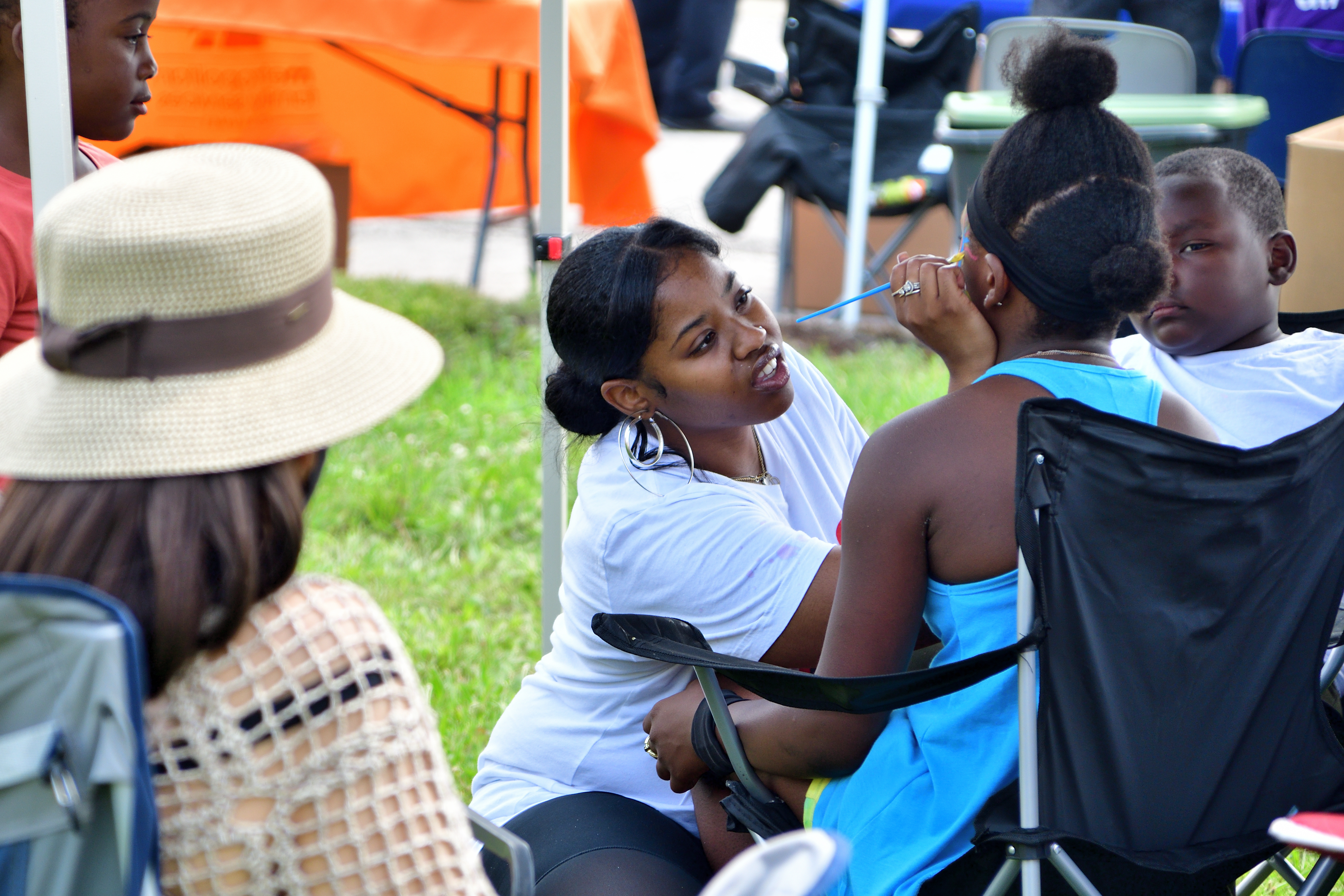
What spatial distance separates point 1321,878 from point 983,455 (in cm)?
66

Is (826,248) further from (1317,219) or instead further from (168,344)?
(168,344)

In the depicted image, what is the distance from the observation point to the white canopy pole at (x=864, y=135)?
515cm

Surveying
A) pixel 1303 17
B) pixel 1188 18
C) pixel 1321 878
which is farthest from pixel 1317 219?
pixel 1188 18

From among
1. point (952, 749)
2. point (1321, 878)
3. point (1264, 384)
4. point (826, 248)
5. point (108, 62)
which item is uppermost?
point (108, 62)

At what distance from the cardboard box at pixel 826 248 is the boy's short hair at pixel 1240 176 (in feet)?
12.4

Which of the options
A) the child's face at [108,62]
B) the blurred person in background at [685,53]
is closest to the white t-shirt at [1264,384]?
the child's face at [108,62]

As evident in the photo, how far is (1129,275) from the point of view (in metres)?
1.43

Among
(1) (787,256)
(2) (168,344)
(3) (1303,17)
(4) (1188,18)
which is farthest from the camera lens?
(1) (787,256)

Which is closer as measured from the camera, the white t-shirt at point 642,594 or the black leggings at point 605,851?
the black leggings at point 605,851

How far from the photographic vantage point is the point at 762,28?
1275 cm

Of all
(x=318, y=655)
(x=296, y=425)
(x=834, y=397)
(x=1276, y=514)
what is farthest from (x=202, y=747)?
(x=834, y=397)

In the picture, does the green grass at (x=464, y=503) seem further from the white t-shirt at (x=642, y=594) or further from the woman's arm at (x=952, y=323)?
the woman's arm at (x=952, y=323)

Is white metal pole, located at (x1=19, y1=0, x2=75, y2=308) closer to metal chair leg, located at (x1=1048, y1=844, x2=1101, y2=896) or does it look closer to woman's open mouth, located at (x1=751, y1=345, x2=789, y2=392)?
woman's open mouth, located at (x1=751, y1=345, x2=789, y2=392)

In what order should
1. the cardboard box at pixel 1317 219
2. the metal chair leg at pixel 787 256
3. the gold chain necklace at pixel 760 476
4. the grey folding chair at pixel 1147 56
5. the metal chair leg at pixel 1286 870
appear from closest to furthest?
the metal chair leg at pixel 1286 870
the gold chain necklace at pixel 760 476
the cardboard box at pixel 1317 219
the grey folding chair at pixel 1147 56
the metal chair leg at pixel 787 256
